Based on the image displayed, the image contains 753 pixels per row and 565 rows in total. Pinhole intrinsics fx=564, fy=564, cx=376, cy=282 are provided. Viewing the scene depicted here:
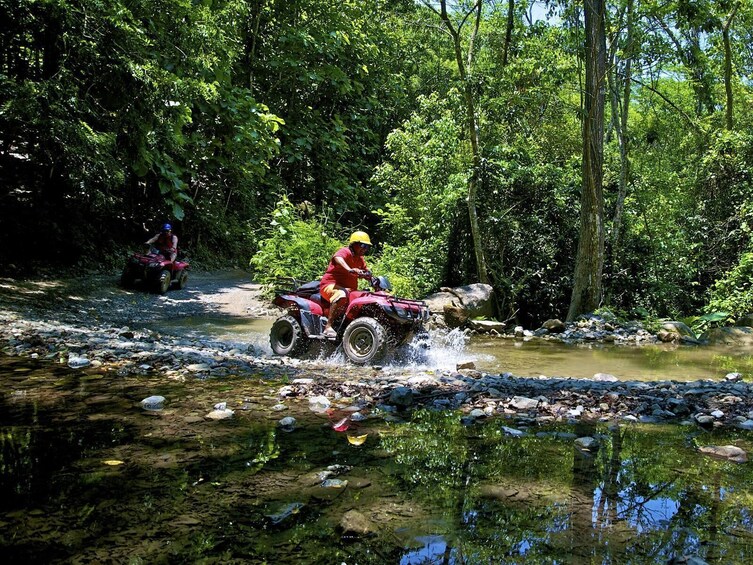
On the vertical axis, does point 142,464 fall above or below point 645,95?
below

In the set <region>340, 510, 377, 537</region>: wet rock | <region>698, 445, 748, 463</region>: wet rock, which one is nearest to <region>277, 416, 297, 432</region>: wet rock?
<region>340, 510, 377, 537</region>: wet rock

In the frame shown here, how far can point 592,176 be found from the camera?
12852 mm

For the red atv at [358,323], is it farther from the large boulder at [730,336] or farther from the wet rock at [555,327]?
the large boulder at [730,336]

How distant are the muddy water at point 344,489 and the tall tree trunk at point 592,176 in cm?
861

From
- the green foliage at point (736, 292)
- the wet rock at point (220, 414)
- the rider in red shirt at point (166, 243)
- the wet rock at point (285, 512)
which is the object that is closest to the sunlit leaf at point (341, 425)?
the wet rock at point (220, 414)

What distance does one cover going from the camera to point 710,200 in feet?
54.3

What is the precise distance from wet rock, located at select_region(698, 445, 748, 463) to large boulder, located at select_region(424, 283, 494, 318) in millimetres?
8298

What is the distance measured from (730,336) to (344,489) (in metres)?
11.7

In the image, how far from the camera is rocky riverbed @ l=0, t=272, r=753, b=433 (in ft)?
17.3

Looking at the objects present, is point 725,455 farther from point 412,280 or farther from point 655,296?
point 655,296

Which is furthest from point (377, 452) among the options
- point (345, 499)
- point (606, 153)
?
point (606, 153)

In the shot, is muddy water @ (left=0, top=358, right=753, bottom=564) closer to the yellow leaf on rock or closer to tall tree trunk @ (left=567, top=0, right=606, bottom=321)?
the yellow leaf on rock

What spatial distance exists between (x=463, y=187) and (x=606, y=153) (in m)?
7.35

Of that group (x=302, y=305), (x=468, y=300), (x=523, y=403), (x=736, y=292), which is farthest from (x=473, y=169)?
(x=523, y=403)
